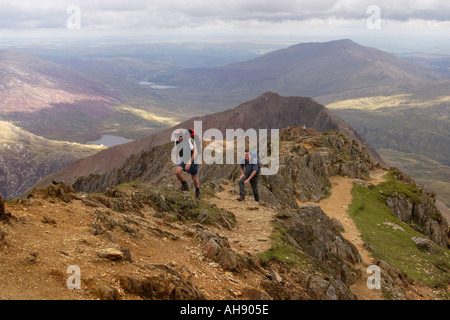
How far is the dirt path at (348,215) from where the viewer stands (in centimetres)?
1711

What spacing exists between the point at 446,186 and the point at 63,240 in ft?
690

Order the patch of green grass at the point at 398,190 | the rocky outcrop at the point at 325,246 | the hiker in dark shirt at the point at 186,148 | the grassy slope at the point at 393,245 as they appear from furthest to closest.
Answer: the patch of green grass at the point at 398,190, the grassy slope at the point at 393,245, the hiker in dark shirt at the point at 186,148, the rocky outcrop at the point at 325,246

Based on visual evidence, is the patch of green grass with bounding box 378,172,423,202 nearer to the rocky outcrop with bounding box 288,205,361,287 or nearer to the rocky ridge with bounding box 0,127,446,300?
the rocky ridge with bounding box 0,127,446,300

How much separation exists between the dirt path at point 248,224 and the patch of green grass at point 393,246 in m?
7.70

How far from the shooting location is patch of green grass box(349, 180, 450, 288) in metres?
21.6

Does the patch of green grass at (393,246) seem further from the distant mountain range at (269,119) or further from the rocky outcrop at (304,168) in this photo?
the distant mountain range at (269,119)

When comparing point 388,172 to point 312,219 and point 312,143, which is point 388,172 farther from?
point 312,219

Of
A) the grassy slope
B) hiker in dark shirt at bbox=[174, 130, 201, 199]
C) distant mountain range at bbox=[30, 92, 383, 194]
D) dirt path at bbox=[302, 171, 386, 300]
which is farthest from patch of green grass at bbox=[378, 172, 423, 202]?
distant mountain range at bbox=[30, 92, 383, 194]

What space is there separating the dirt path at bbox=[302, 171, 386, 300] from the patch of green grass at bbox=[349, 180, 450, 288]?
553 millimetres

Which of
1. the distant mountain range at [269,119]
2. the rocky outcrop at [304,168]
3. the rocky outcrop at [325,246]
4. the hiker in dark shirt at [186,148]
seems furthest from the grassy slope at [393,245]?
the distant mountain range at [269,119]

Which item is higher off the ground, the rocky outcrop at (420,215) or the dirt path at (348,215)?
the dirt path at (348,215)

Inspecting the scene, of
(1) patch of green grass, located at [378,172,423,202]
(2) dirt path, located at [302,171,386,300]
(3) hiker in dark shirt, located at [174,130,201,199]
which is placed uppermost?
(3) hiker in dark shirt, located at [174,130,201,199]
